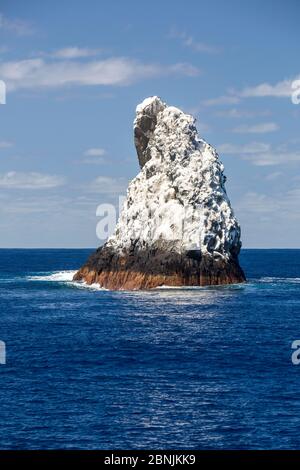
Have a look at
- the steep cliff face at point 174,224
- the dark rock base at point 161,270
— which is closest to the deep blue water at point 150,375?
the dark rock base at point 161,270

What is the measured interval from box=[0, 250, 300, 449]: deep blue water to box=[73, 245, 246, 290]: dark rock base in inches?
581

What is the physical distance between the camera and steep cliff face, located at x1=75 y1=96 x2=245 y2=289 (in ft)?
416

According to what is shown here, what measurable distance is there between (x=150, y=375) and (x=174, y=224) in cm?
6780

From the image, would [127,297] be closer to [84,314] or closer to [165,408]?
[84,314]

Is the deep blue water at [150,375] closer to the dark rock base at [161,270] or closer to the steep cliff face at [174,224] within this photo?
the dark rock base at [161,270]

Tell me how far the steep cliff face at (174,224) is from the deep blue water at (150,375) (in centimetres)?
1645

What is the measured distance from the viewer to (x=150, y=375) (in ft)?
206

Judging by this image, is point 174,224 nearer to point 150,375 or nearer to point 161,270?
point 161,270

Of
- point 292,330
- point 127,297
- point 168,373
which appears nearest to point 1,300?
point 127,297

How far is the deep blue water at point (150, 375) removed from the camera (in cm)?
4725

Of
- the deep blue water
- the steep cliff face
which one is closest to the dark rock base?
the steep cliff face

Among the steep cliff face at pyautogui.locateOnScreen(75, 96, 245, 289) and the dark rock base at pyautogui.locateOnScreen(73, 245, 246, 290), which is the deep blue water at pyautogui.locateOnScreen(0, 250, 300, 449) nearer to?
the dark rock base at pyautogui.locateOnScreen(73, 245, 246, 290)

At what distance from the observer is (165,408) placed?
52.6 m

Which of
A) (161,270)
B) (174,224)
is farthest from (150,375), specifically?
(174,224)
